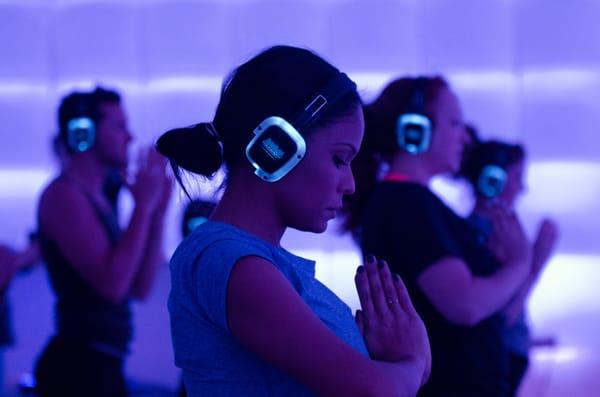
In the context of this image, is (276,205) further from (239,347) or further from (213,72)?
(213,72)

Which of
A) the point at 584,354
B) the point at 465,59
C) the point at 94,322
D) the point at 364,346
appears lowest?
the point at 584,354

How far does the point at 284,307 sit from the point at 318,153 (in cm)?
22

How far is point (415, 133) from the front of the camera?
204cm

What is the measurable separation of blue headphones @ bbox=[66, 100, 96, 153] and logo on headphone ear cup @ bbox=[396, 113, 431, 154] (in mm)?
875

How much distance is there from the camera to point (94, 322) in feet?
7.28

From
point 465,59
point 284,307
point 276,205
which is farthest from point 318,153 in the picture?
point 465,59

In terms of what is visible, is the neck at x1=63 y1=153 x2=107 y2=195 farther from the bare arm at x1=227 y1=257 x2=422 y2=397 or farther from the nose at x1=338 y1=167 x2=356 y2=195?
the bare arm at x1=227 y1=257 x2=422 y2=397

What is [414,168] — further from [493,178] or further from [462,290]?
[493,178]

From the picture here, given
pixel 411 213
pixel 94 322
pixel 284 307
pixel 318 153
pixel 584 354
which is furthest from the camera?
pixel 584 354

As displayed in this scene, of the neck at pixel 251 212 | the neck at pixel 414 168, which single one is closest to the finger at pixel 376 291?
the neck at pixel 251 212

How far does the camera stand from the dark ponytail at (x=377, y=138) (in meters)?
2.14

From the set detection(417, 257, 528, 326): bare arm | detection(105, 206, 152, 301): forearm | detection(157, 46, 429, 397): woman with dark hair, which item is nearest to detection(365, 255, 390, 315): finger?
detection(157, 46, 429, 397): woman with dark hair

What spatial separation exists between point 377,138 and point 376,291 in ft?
3.46

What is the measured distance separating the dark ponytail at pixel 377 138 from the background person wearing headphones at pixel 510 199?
56 centimetres
